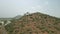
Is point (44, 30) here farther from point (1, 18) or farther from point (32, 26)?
point (1, 18)

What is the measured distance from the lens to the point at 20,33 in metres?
27.7

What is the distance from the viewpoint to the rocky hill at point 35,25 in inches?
1080

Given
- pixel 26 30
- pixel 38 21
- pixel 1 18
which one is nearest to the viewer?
pixel 26 30

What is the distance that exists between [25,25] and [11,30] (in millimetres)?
2353

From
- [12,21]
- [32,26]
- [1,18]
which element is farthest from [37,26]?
[1,18]

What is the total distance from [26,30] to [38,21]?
3008mm

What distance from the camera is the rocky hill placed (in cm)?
2742

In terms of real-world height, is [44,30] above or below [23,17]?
below

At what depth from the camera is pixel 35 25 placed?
28.5 meters

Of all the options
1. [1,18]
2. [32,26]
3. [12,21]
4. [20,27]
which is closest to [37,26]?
[32,26]

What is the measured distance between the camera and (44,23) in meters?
29.0

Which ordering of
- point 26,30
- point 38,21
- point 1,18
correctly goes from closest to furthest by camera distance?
point 26,30 < point 38,21 < point 1,18

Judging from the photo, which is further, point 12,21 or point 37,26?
point 12,21

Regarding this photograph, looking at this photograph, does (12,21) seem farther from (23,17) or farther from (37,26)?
(37,26)
